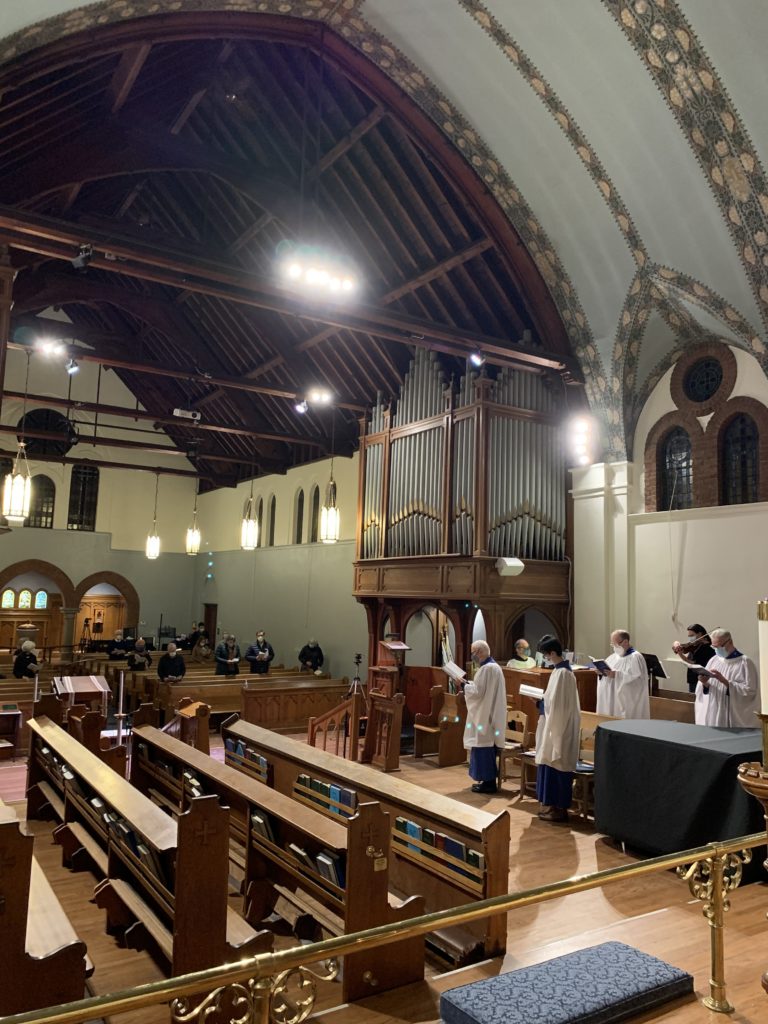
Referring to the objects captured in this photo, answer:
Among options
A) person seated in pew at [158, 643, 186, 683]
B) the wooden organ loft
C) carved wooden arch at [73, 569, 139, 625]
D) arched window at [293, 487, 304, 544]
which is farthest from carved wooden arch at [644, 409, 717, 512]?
carved wooden arch at [73, 569, 139, 625]

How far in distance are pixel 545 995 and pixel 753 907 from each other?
6.83ft

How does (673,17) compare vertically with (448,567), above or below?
above

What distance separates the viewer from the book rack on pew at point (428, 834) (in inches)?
165

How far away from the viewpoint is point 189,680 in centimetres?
1434

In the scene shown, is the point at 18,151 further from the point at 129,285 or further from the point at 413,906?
the point at 413,906

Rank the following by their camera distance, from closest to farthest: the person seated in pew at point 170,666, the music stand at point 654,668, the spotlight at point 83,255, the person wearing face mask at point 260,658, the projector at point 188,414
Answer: the spotlight at point 83,255 → the music stand at point 654,668 → the person seated in pew at point 170,666 → the projector at point 188,414 → the person wearing face mask at point 260,658

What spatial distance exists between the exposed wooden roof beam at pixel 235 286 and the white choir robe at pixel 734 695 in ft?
18.2

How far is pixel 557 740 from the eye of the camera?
6.88 m

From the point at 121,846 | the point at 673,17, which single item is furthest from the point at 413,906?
the point at 673,17

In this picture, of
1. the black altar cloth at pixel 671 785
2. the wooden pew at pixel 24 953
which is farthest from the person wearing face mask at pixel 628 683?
the wooden pew at pixel 24 953

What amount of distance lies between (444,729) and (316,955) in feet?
25.4

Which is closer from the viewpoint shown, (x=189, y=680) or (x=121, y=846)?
(x=121, y=846)

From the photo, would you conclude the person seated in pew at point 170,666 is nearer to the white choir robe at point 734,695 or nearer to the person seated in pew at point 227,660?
the person seated in pew at point 227,660

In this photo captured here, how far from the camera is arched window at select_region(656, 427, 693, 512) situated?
430 inches
